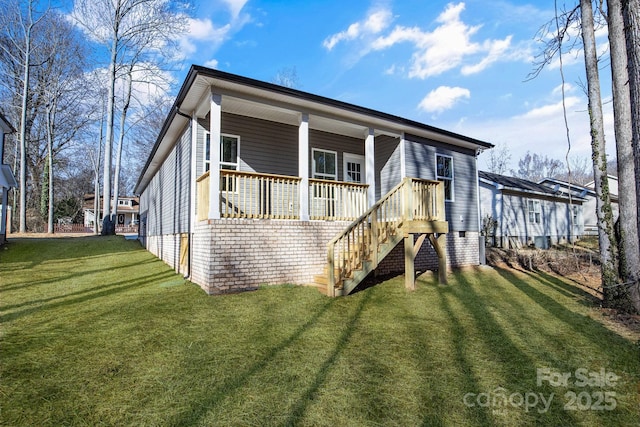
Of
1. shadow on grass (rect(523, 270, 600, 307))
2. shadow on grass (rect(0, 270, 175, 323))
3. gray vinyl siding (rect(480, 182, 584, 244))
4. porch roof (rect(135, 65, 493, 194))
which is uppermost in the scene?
porch roof (rect(135, 65, 493, 194))

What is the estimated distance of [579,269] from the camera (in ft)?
30.5

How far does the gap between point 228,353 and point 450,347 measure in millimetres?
2550

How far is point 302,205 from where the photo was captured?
Answer: 7.28 m

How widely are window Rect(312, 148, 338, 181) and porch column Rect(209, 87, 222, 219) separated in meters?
3.73

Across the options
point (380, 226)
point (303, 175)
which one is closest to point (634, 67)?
point (380, 226)

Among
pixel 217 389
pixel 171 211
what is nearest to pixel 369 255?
pixel 217 389

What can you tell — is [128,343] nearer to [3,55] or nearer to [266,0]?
[266,0]

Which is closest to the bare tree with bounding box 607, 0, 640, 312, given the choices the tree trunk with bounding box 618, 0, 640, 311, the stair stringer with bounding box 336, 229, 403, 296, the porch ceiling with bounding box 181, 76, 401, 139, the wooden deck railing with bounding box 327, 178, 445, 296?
the tree trunk with bounding box 618, 0, 640, 311

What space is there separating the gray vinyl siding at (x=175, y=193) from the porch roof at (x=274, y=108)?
61cm

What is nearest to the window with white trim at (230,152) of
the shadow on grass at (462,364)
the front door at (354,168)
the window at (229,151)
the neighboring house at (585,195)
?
the window at (229,151)

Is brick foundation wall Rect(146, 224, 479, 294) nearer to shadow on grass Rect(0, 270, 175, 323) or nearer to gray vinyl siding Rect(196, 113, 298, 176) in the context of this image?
shadow on grass Rect(0, 270, 175, 323)

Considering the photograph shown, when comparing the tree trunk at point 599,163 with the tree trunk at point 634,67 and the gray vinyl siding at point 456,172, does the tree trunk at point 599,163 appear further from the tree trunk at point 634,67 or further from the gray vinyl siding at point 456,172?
the gray vinyl siding at point 456,172

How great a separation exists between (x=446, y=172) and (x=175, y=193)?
855cm

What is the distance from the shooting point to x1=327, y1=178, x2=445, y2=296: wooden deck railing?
647 cm
